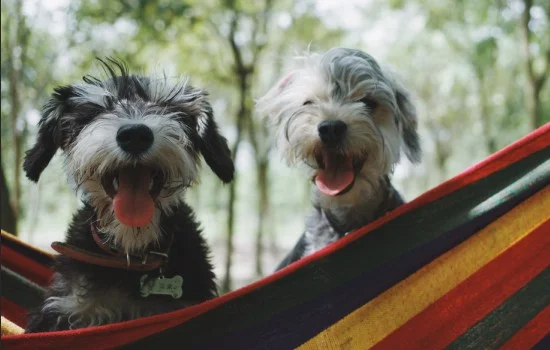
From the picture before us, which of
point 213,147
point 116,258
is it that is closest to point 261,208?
point 213,147

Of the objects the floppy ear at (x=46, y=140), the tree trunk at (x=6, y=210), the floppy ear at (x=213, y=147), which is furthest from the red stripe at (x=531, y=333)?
the tree trunk at (x=6, y=210)

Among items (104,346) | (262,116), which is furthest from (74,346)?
(262,116)

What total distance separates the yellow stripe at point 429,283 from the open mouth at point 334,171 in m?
0.84

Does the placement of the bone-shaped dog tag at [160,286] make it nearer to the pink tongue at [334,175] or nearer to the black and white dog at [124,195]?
the black and white dog at [124,195]

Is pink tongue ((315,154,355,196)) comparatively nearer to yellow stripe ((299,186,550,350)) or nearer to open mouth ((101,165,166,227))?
yellow stripe ((299,186,550,350))

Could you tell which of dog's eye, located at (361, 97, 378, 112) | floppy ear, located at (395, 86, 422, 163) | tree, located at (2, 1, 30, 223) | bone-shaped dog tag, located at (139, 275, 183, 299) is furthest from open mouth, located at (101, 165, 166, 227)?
tree, located at (2, 1, 30, 223)

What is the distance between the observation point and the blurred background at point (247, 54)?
7.95 m

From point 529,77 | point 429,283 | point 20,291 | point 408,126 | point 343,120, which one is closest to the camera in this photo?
point 429,283

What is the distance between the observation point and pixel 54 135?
290 centimetres

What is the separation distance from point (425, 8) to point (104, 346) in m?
19.2

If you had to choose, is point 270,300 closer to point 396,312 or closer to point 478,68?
point 396,312

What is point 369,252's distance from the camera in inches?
107

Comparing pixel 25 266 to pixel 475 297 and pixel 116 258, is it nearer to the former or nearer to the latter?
pixel 116 258

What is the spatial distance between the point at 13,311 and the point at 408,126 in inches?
114
